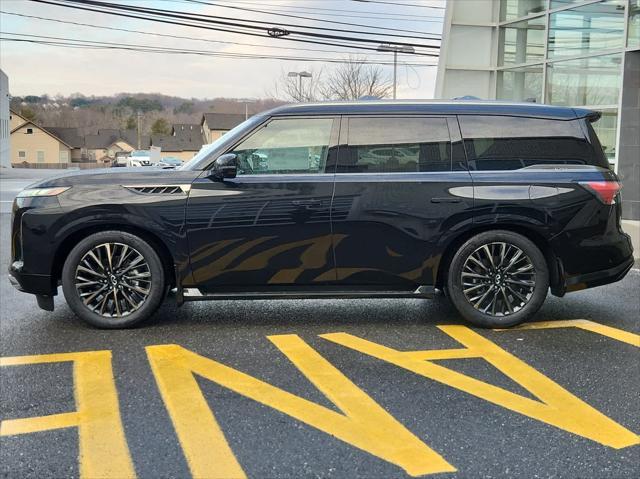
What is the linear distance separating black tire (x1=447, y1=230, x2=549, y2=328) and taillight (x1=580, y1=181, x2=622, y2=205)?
0.62m

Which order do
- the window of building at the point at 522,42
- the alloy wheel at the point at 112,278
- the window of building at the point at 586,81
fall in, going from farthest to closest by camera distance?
the window of building at the point at 522,42 → the window of building at the point at 586,81 → the alloy wheel at the point at 112,278

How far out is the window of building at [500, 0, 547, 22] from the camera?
16.1 m

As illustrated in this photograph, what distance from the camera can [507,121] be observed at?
5.27 m

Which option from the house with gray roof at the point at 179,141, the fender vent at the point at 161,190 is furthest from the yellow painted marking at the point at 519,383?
the house with gray roof at the point at 179,141

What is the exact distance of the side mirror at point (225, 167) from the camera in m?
4.98

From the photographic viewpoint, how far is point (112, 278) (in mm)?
5141

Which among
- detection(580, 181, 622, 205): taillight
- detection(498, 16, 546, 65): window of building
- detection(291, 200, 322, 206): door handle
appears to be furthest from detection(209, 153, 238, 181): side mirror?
detection(498, 16, 546, 65): window of building

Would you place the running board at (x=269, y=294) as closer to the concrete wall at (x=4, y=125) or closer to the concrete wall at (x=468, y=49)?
the concrete wall at (x=468, y=49)

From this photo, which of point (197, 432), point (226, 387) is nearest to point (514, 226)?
point (226, 387)

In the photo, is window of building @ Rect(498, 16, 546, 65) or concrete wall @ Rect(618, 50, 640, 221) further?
window of building @ Rect(498, 16, 546, 65)

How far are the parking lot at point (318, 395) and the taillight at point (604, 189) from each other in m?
1.06

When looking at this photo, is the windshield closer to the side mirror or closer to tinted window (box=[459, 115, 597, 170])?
the side mirror

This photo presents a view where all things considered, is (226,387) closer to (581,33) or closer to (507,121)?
(507,121)

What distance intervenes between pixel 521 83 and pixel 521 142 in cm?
1276
